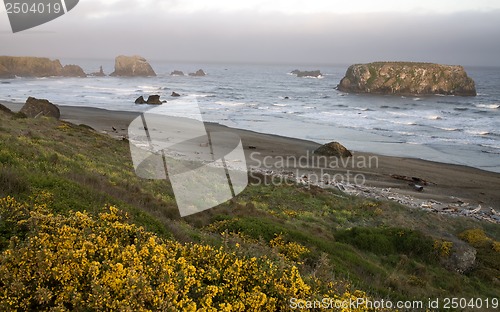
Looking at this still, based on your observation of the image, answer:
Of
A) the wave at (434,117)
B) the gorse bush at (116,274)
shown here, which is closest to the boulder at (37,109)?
the gorse bush at (116,274)

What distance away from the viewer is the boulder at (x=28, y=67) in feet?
549

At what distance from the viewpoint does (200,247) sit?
7566 millimetres

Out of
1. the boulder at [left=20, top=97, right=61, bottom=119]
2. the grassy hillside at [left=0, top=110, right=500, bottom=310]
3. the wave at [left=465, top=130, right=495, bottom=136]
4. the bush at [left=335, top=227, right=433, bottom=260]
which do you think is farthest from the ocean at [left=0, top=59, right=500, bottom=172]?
the bush at [left=335, top=227, right=433, bottom=260]

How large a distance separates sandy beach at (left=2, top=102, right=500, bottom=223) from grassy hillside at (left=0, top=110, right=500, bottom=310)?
13.1 feet

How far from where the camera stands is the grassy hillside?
5520 mm

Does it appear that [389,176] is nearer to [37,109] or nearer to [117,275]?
[117,275]

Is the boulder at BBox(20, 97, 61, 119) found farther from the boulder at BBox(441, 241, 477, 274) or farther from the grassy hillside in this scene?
the boulder at BBox(441, 241, 477, 274)

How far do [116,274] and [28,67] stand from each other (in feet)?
657

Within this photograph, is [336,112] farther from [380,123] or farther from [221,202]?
[221,202]

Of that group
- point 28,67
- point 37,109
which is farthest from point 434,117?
point 28,67

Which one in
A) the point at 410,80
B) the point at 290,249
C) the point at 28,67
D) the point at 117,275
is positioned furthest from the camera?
the point at 28,67

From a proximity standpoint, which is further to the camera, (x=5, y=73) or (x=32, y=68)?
(x=32, y=68)

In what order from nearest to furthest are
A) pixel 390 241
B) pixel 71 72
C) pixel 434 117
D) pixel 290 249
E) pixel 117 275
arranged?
pixel 117 275 < pixel 290 249 < pixel 390 241 < pixel 434 117 < pixel 71 72

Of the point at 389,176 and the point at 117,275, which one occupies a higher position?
the point at 117,275
